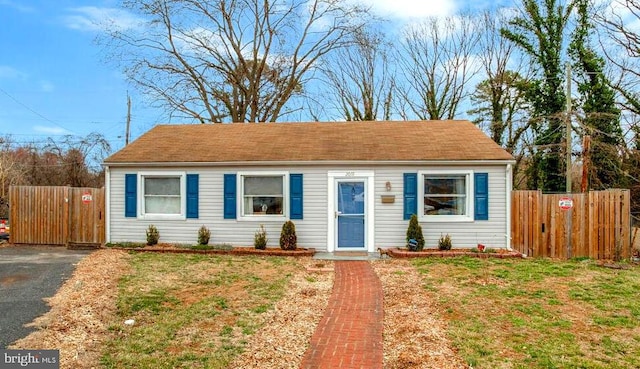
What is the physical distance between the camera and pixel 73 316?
5008 mm

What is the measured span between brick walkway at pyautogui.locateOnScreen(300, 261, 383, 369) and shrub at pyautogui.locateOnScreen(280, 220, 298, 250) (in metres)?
2.95

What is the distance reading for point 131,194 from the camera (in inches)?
450

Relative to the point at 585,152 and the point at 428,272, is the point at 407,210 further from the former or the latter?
the point at 585,152

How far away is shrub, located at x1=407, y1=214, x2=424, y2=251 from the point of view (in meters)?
10.2

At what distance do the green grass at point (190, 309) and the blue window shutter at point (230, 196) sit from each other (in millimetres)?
1967

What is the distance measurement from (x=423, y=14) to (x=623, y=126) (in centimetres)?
1241

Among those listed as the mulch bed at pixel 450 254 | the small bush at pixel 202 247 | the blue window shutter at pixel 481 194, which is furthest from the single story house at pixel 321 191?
the mulch bed at pixel 450 254

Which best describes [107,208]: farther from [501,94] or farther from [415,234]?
[501,94]

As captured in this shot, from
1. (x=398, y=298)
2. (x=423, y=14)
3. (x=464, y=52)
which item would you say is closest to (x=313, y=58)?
(x=423, y=14)

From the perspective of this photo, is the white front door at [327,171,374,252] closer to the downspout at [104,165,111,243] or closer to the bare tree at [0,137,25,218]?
the downspout at [104,165,111,243]

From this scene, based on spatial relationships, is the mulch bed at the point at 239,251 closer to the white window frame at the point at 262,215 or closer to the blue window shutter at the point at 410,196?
the white window frame at the point at 262,215

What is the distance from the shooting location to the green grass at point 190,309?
4094 mm

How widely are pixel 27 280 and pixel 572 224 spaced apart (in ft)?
38.9

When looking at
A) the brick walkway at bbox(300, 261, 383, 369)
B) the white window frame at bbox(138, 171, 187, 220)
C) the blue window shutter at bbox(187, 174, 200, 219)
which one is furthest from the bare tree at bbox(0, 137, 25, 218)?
the brick walkway at bbox(300, 261, 383, 369)
